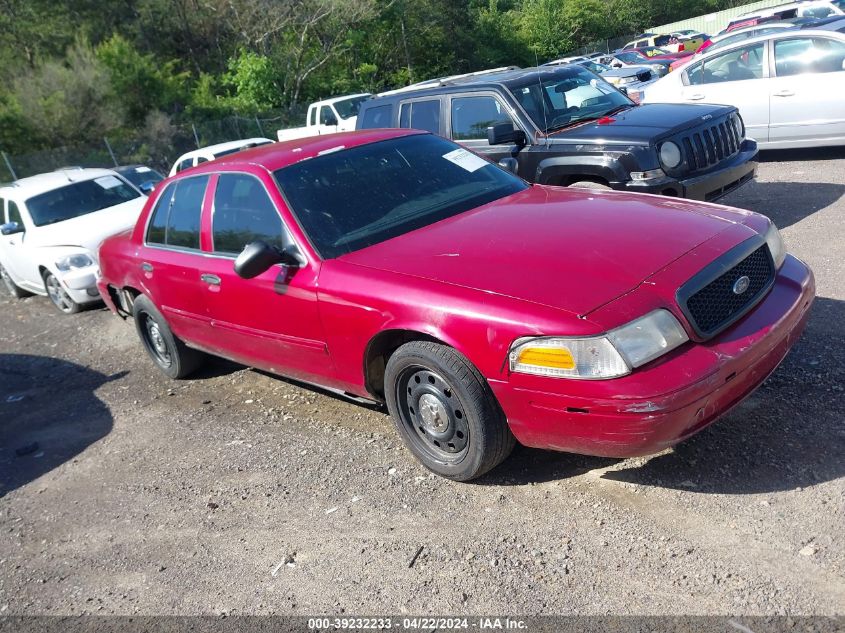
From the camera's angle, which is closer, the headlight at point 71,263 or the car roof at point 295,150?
the car roof at point 295,150

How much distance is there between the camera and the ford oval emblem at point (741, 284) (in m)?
3.53

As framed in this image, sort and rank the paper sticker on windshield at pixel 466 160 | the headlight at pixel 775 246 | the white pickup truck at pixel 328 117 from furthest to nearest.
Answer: the white pickup truck at pixel 328 117 → the paper sticker on windshield at pixel 466 160 → the headlight at pixel 775 246

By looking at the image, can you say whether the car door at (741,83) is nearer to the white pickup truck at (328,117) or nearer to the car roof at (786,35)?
the car roof at (786,35)

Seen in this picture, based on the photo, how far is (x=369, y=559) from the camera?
3455 mm

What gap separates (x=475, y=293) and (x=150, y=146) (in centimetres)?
2642

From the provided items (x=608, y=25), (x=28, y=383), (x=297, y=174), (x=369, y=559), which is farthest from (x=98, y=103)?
(x=608, y=25)

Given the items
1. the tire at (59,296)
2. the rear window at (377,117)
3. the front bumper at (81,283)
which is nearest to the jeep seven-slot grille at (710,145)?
the rear window at (377,117)

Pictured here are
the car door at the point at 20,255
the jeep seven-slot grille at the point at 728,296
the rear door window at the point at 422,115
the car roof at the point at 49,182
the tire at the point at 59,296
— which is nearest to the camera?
the jeep seven-slot grille at the point at 728,296

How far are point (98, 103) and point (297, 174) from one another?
2653 cm

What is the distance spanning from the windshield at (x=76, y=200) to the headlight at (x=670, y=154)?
6.78m

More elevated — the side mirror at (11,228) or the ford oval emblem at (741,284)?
the ford oval emblem at (741,284)

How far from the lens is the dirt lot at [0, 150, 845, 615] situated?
304 cm

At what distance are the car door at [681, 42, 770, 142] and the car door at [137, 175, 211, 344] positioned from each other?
7.32m

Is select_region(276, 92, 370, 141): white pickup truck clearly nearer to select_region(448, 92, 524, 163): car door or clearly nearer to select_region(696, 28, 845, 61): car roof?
select_region(696, 28, 845, 61): car roof
